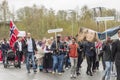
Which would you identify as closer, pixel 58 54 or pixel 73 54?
pixel 73 54

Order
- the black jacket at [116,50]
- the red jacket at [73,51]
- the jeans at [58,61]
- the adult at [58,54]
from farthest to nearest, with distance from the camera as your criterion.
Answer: the jeans at [58,61] → the adult at [58,54] → the red jacket at [73,51] → the black jacket at [116,50]

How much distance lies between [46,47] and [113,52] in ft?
25.1

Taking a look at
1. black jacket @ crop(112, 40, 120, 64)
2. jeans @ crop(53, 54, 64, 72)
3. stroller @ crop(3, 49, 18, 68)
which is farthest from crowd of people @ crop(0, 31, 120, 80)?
black jacket @ crop(112, 40, 120, 64)

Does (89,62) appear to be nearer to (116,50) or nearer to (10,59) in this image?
(116,50)

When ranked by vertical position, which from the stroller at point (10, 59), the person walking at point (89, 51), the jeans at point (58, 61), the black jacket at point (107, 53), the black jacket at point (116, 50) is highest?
the black jacket at point (116, 50)

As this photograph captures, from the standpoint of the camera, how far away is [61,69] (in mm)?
20781

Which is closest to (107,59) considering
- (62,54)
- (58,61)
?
(62,54)

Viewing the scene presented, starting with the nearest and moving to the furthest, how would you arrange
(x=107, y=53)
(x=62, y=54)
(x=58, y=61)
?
(x=107, y=53) < (x=62, y=54) < (x=58, y=61)

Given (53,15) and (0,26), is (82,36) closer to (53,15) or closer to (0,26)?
(53,15)

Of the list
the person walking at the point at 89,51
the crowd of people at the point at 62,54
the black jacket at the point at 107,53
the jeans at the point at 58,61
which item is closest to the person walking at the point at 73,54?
the crowd of people at the point at 62,54

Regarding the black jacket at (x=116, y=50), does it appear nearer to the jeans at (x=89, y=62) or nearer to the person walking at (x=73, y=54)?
the person walking at (x=73, y=54)

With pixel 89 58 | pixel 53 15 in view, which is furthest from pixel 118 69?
pixel 53 15

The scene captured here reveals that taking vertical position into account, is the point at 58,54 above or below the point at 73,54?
below

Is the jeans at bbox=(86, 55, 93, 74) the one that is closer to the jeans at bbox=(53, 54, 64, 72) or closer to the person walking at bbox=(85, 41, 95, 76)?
the person walking at bbox=(85, 41, 95, 76)
